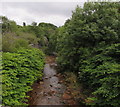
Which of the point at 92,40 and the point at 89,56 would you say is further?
the point at 92,40

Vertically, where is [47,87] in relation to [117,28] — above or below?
below

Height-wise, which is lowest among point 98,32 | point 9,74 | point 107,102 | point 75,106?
point 75,106

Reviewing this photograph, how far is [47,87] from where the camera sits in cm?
812

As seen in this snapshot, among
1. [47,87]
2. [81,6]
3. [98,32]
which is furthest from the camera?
[81,6]

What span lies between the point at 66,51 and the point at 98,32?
115 inches

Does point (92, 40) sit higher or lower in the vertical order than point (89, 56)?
higher

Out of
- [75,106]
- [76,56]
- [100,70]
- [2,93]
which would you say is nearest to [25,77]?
[2,93]

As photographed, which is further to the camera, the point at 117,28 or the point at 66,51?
the point at 66,51

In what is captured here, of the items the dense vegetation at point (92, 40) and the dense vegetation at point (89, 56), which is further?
the dense vegetation at point (92, 40)

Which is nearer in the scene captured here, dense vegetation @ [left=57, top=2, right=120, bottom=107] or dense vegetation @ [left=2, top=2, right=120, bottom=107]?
dense vegetation @ [left=2, top=2, right=120, bottom=107]

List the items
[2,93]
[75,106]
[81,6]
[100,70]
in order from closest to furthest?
1. [2,93]
2. [100,70]
3. [75,106]
4. [81,6]

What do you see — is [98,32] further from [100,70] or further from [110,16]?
[100,70]

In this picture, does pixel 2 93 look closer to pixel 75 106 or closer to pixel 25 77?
pixel 25 77

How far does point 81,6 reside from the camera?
866cm
